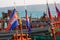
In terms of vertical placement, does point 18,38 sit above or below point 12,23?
below

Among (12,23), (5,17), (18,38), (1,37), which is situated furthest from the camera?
(5,17)

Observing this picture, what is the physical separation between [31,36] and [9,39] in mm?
2246

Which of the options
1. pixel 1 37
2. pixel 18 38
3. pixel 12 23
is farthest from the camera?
pixel 1 37

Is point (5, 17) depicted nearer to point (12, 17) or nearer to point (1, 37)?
point (1, 37)

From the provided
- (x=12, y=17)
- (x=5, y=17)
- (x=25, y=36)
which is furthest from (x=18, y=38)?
(x=5, y=17)

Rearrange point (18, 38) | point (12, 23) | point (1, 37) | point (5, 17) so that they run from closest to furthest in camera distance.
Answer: point (12, 23)
point (18, 38)
point (1, 37)
point (5, 17)

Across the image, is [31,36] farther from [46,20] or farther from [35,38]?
[46,20]

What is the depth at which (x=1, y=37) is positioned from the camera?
22438mm

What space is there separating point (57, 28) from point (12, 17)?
4.93 meters

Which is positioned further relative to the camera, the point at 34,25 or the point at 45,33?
the point at 34,25

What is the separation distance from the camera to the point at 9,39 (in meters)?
21.6

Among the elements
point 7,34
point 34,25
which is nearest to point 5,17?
point 34,25

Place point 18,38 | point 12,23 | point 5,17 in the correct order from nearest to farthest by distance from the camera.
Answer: point 12,23 → point 18,38 → point 5,17

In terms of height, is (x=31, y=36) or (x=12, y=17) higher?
(x=12, y=17)
